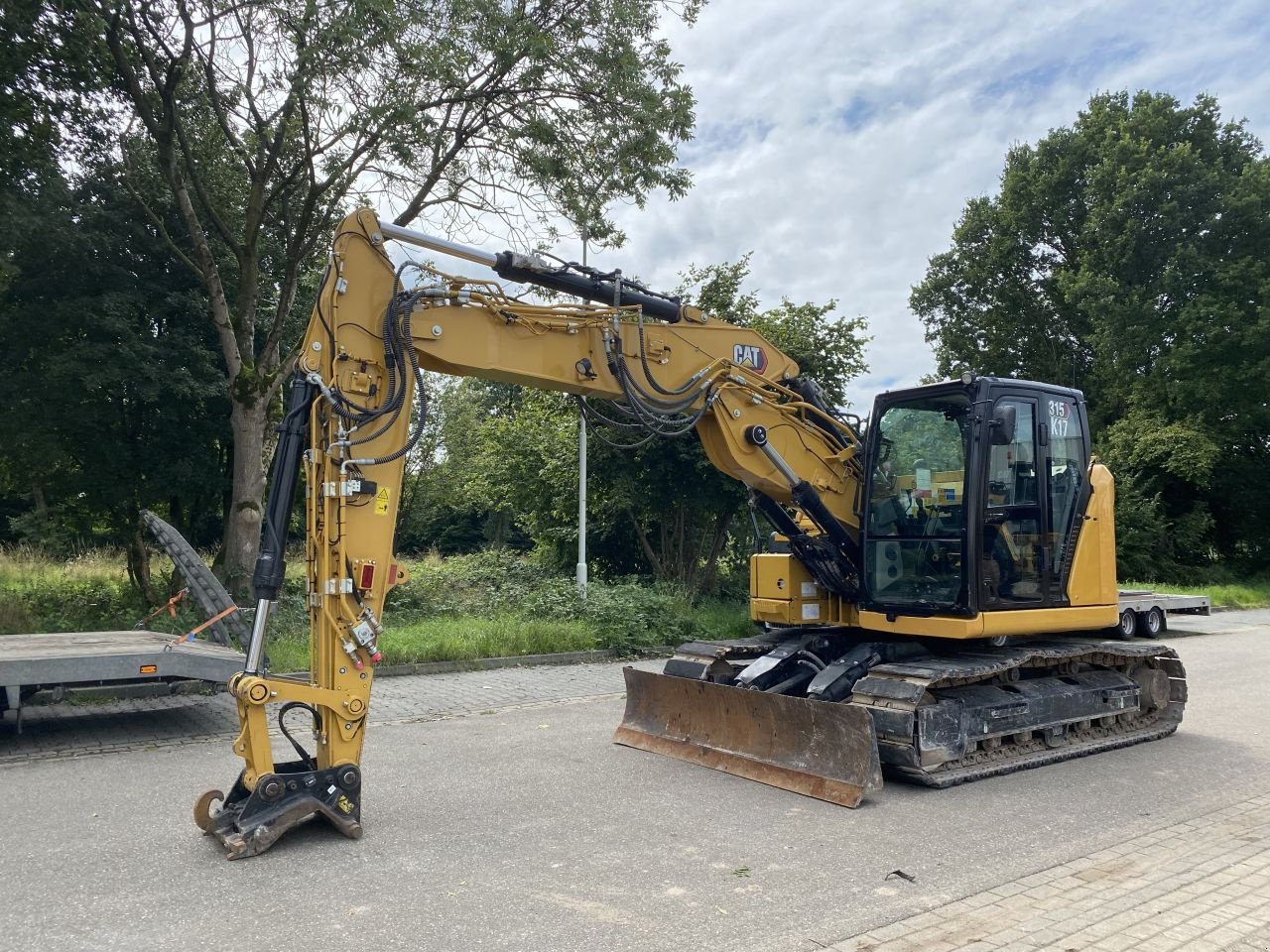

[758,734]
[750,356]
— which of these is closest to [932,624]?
[758,734]

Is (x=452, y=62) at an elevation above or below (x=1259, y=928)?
above

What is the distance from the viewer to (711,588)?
1844 cm

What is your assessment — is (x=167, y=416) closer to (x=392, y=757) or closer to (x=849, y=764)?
(x=392, y=757)

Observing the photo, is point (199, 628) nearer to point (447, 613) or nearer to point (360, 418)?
point (360, 418)

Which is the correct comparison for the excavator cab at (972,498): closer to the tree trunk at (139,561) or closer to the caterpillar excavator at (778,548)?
the caterpillar excavator at (778,548)

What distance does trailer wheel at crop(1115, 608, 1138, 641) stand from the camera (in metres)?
15.3

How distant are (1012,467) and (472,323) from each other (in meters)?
4.30

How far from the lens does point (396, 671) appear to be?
11492 mm

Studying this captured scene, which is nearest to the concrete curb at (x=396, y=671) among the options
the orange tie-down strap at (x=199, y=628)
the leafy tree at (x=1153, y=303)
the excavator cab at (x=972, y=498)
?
the orange tie-down strap at (x=199, y=628)

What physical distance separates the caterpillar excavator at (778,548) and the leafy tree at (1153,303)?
2210 centimetres

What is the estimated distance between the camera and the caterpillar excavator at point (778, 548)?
5.52 meters

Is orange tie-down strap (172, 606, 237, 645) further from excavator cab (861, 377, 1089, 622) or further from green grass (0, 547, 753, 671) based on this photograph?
excavator cab (861, 377, 1089, 622)

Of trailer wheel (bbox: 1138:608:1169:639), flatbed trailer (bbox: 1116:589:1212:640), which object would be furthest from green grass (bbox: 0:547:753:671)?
trailer wheel (bbox: 1138:608:1169:639)

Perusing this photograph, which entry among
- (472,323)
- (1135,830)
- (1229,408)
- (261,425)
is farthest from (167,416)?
(1229,408)
